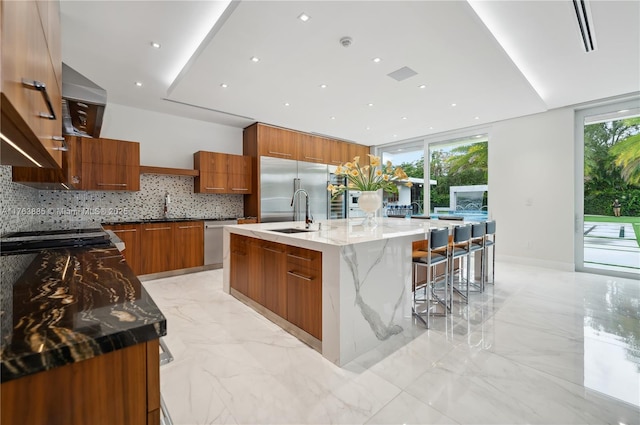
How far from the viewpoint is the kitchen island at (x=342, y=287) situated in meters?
1.97

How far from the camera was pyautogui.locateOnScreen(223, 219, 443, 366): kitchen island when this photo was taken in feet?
6.46

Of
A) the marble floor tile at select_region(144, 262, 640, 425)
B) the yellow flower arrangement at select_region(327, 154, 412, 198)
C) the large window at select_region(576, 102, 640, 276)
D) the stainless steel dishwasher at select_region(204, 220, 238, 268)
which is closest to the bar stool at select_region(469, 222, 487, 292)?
the marble floor tile at select_region(144, 262, 640, 425)

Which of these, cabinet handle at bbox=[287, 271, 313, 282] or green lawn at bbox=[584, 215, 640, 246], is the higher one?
green lawn at bbox=[584, 215, 640, 246]

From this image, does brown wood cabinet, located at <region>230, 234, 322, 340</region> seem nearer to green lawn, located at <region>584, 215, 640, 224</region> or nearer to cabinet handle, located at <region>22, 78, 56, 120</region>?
cabinet handle, located at <region>22, 78, 56, 120</region>

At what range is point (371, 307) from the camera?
2189 mm

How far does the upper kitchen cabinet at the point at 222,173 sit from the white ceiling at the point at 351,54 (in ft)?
2.58

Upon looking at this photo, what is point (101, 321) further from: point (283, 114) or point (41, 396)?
point (283, 114)

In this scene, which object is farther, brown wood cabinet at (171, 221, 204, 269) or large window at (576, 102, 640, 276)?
brown wood cabinet at (171, 221, 204, 269)

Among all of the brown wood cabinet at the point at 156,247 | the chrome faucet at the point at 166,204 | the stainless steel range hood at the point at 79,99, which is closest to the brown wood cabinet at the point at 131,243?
the brown wood cabinet at the point at 156,247

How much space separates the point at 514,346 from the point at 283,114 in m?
4.43

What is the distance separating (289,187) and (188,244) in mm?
2197

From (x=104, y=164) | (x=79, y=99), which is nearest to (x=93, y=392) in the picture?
→ (x=79, y=99)

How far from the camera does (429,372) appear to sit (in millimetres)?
1891

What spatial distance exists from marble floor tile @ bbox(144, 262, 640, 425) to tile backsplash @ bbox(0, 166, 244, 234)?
5.99 ft
